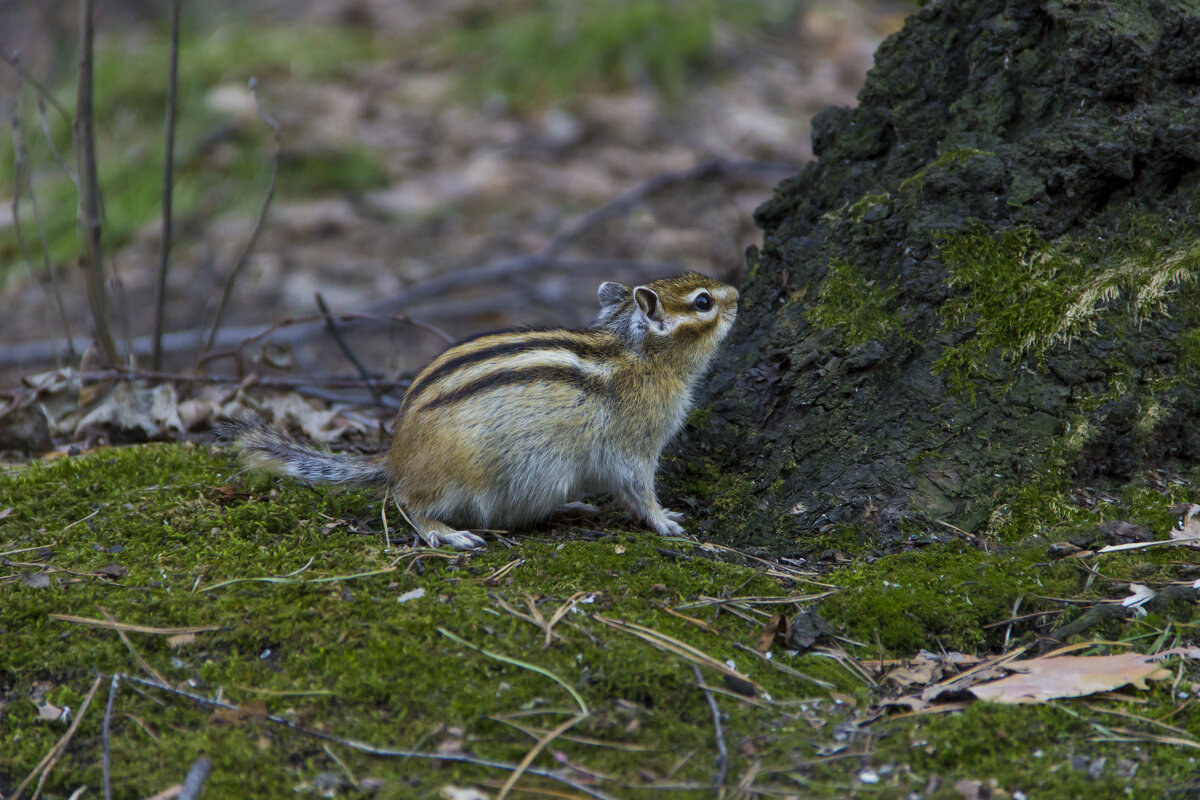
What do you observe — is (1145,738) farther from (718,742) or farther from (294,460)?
(294,460)

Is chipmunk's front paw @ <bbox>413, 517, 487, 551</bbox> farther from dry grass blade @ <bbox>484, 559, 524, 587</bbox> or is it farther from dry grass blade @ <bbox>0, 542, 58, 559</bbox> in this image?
dry grass blade @ <bbox>0, 542, 58, 559</bbox>

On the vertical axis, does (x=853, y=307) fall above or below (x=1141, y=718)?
above

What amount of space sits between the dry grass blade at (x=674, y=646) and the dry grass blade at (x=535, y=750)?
0.36m

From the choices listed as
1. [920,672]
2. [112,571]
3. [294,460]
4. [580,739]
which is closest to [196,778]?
[580,739]

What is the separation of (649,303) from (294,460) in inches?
61.5

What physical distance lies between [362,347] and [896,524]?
553 cm

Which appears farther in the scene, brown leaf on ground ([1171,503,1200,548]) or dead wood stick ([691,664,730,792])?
brown leaf on ground ([1171,503,1200,548])

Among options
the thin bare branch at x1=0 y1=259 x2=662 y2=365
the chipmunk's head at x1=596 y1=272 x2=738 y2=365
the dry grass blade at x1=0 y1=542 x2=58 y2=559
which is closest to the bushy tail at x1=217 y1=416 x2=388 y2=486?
the dry grass blade at x1=0 y1=542 x2=58 y2=559

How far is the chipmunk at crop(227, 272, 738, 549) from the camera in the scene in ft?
12.5

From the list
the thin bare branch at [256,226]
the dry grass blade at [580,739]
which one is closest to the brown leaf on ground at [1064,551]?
the dry grass blade at [580,739]

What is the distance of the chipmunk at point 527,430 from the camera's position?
3.81m

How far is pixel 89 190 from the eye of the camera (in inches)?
196

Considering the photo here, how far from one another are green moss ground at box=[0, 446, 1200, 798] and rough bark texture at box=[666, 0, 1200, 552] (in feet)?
0.83

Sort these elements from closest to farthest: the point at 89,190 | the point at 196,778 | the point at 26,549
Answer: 1. the point at 196,778
2. the point at 26,549
3. the point at 89,190
